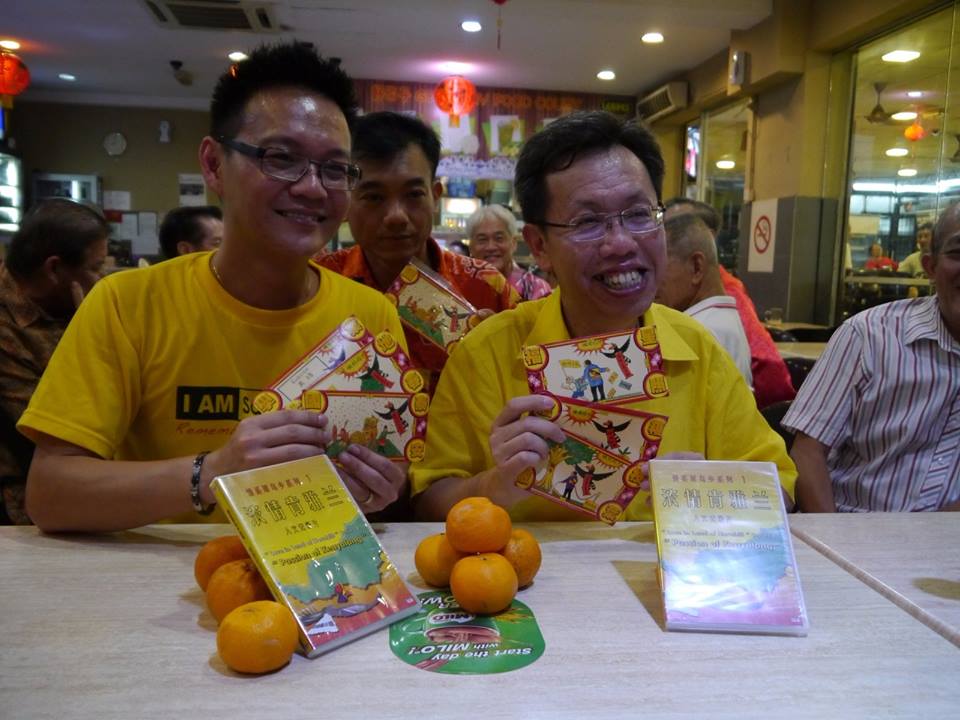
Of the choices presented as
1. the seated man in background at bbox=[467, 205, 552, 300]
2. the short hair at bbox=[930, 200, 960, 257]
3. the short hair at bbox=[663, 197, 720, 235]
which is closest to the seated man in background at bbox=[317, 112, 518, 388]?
the short hair at bbox=[930, 200, 960, 257]

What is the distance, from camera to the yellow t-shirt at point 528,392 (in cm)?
156

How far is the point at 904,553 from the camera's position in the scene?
1.31m

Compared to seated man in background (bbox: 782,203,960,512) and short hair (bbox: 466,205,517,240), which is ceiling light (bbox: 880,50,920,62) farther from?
seated man in background (bbox: 782,203,960,512)

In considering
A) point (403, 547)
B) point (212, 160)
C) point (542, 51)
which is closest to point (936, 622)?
point (403, 547)

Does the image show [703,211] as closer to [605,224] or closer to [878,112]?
[605,224]

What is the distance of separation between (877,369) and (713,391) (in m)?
0.69

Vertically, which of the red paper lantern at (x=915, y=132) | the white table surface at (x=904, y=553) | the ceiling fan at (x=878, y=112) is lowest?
the white table surface at (x=904, y=553)

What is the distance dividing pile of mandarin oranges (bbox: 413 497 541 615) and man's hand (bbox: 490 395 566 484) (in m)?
0.13

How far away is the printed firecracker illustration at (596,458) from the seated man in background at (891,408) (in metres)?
0.99

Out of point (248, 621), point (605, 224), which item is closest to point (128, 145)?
point (605, 224)

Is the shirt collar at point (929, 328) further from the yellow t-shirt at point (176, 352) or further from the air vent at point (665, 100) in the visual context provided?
the air vent at point (665, 100)

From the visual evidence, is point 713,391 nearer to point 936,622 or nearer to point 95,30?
point 936,622

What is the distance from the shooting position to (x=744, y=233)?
7504 mm

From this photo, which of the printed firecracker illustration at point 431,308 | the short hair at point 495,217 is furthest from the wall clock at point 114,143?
the printed firecracker illustration at point 431,308
